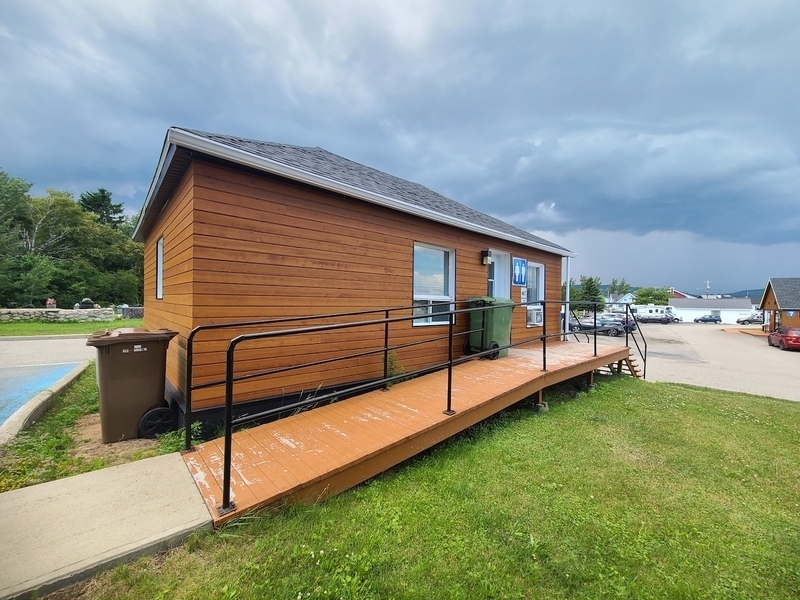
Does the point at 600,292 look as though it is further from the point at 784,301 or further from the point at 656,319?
the point at 784,301

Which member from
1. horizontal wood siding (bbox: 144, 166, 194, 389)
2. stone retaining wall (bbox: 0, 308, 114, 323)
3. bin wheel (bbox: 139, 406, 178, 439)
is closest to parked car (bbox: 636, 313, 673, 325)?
horizontal wood siding (bbox: 144, 166, 194, 389)

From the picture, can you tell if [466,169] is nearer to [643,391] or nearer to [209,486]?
[643,391]

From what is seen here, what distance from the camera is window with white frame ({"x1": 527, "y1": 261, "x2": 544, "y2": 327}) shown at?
860 centimetres

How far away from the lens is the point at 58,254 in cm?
2497

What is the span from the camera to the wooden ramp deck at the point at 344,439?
7.52ft

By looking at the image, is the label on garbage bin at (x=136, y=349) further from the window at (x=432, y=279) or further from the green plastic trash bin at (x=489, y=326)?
the green plastic trash bin at (x=489, y=326)

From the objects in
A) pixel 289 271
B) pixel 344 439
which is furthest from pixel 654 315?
pixel 344 439

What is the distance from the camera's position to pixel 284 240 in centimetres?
404

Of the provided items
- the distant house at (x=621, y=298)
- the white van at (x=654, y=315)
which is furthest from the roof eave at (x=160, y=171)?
the distant house at (x=621, y=298)

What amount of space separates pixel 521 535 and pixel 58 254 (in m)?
34.9

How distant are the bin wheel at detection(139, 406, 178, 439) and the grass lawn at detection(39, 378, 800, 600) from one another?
2.12 m

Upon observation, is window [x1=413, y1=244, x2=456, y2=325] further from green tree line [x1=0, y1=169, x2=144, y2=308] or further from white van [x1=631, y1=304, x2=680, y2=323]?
white van [x1=631, y1=304, x2=680, y2=323]

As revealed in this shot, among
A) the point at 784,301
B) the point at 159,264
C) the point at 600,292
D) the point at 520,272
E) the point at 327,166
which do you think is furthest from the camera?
the point at 600,292

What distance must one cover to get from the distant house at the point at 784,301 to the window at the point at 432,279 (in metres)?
34.6
